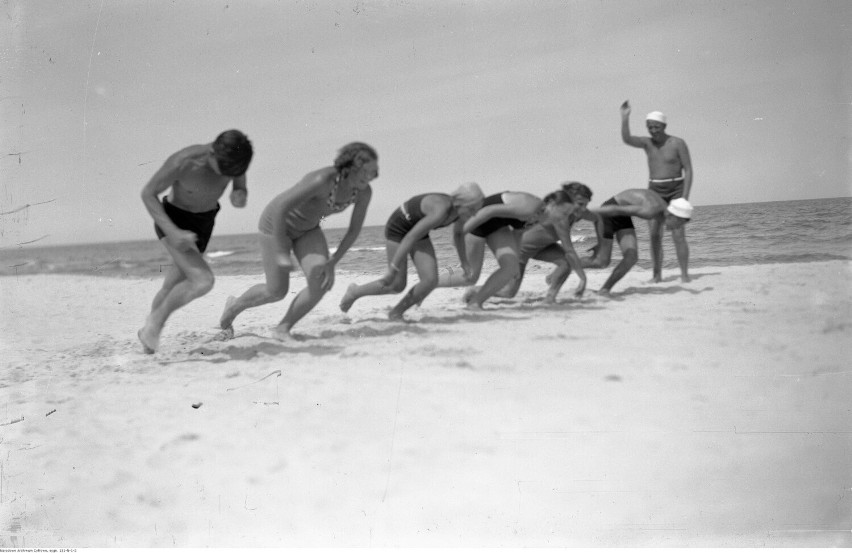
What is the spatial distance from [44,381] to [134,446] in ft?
3.88

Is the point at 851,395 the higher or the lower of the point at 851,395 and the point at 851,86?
the lower

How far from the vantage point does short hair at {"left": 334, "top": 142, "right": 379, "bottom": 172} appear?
4.04 m

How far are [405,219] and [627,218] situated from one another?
2228 millimetres

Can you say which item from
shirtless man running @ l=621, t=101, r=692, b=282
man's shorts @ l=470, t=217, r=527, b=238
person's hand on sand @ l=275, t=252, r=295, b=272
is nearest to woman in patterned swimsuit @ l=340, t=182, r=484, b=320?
man's shorts @ l=470, t=217, r=527, b=238

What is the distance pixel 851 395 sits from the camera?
150 inches

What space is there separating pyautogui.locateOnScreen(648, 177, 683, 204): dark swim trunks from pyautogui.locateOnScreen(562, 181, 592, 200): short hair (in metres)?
1.04

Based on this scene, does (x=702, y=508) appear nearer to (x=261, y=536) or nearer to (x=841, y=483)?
(x=841, y=483)

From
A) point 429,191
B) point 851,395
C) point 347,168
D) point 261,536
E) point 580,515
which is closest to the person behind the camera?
point 261,536

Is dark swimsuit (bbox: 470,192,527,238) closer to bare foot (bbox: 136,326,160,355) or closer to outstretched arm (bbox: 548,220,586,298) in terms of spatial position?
outstretched arm (bbox: 548,220,586,298)

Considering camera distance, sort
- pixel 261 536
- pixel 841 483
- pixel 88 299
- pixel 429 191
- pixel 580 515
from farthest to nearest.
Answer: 1. pixel 88 299
2. pixel 429 191
3. pixel 841 483
4. pixel 580 515
5. pixel 261 536

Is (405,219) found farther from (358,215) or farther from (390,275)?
(358,215)

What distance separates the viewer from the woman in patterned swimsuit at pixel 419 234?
4.67m

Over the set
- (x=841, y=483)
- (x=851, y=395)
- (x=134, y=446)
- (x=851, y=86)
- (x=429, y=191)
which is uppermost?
(x=851, y=86)

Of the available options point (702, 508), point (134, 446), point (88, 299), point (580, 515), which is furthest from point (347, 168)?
point (88, 299)
